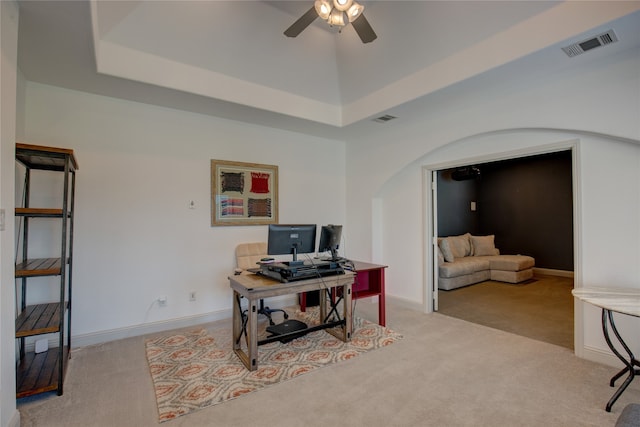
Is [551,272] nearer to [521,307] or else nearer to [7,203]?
[521,307]

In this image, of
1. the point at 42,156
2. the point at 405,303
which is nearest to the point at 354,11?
the point at 42,156

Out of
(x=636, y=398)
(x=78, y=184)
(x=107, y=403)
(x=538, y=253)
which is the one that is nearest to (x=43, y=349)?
(x=107, y=403)

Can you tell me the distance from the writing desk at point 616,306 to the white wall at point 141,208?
3.61m

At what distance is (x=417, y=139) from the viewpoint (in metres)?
4.17

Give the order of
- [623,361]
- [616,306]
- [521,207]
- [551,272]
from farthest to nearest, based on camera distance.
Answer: [521,207], [551,272], [623,361], [616,306]

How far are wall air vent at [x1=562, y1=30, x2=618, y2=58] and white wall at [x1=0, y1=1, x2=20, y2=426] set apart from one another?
12.8ft

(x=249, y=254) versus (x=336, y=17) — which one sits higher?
(x=336, y=17)

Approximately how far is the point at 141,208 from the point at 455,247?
→ 581cm

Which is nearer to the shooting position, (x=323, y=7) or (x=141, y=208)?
(x=323, y=7)

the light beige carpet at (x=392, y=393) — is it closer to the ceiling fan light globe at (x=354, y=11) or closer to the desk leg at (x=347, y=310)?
the desk leg at (x=347, y=310)

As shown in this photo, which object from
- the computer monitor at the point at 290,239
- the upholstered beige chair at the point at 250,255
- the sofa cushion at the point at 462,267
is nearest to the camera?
the computer monitor at the point at 290,239

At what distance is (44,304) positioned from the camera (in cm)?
285

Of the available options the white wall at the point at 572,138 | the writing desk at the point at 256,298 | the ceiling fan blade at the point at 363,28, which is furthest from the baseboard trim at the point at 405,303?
the ceiling fan blade at the point at 363,28

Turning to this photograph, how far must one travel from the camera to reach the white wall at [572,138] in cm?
259
